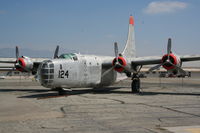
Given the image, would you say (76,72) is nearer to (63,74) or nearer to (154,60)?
(63,74)

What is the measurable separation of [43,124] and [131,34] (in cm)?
2418

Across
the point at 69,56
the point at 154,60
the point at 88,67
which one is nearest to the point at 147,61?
the point at 154,60

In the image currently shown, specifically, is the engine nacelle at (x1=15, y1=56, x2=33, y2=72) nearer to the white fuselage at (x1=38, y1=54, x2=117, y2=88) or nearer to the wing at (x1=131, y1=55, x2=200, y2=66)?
the white fuselage at (x1=38, y1=54, x2=117, y2=88)

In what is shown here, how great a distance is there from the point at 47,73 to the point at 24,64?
6810 millimetres

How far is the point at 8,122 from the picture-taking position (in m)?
9.06

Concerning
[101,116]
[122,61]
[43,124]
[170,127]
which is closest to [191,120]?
[170,127]

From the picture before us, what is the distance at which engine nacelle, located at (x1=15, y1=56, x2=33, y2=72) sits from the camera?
75.5 ft

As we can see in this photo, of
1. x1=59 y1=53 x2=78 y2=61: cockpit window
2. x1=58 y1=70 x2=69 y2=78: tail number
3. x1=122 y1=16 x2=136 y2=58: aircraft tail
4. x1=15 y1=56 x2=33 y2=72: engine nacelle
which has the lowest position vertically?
x1=58 y1=70 x2=69 y2=78: tail number

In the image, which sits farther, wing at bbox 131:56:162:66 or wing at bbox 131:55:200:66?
wing at bbox 131:56:162:66

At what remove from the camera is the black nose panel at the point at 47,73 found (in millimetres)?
17078

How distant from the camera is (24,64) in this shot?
2297 centimetres

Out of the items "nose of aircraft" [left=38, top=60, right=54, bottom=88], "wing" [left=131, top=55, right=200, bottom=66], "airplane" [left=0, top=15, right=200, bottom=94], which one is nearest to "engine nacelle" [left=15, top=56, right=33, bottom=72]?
"airplane" [left=0, top=15, right=200, bottom=94]

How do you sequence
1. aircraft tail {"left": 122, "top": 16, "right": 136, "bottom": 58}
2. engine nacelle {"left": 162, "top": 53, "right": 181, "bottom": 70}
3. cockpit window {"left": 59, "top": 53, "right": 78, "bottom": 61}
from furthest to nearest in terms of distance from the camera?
aircraft tail {"left": 122, "top": 16, "right": 136, "bottom": 58} < engine nacelle {"left": 162, "top": 53, "right": 181, "bottom": 70} < cockpit window {"left": 59, "top": 53, "right": 78, "bottom": 61}

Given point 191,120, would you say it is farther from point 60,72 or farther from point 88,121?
point 60,72
